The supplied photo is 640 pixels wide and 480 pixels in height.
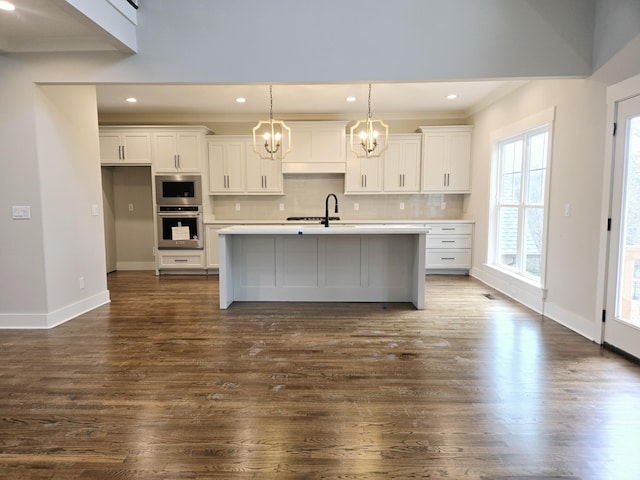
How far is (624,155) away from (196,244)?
19.1 ft

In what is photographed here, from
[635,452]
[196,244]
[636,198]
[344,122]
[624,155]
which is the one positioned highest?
[344,122]

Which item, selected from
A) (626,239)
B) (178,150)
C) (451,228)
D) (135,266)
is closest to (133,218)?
(135,266)

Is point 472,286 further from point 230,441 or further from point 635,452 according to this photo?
point 230,441

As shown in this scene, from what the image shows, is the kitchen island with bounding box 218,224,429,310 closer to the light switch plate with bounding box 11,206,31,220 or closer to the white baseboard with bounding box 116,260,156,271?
the light switch plate with bounding box 11,206,31,220

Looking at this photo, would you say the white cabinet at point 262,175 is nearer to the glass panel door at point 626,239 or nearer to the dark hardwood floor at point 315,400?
the dark hardwood floor at point 315,400

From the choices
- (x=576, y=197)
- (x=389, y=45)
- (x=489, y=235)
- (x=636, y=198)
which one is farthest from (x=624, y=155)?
(x=489, y=235)

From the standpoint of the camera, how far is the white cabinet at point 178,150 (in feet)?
21.1

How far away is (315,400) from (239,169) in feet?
16.5

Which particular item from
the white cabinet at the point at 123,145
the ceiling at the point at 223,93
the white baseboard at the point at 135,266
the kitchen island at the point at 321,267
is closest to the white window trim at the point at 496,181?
the ceiling at the point at 223,93

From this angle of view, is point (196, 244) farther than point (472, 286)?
Yes

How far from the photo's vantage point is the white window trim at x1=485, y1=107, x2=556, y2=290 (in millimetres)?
4188

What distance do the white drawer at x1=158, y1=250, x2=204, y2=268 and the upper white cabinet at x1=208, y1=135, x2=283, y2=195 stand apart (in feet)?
3.82

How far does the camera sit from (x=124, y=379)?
2.70m

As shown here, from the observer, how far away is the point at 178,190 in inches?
255
